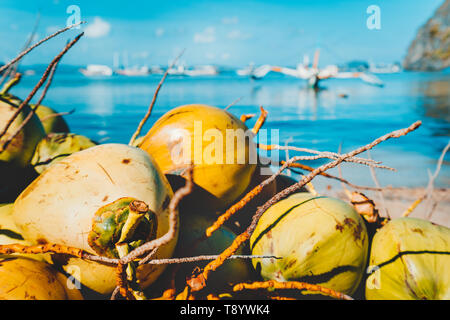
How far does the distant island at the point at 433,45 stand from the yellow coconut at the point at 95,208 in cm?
8894

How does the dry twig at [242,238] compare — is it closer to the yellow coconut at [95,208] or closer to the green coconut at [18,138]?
the yellow coconut at [95,208]

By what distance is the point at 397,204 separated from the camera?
17.2 feet

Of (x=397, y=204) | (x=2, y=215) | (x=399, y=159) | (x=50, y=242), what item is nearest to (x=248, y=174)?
(x=50, y=242)

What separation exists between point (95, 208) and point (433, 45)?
103092mm

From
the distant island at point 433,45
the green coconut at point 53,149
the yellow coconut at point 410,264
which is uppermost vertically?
the distant island at point 433,45

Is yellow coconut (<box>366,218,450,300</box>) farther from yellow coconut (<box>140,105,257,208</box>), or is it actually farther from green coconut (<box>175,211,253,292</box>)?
yellow coconut (<box>140,105,257,208</box>)

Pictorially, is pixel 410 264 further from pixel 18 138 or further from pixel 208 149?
pixel 18 138

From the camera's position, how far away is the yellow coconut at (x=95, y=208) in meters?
0.90

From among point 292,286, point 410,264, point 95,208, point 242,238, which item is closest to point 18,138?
point 95,208

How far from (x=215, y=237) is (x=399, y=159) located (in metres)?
8.48

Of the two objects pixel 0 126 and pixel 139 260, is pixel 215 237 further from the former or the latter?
pixel 0 126

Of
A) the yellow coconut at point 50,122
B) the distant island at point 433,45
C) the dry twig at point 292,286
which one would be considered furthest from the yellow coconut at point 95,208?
the distant island at point 433,45

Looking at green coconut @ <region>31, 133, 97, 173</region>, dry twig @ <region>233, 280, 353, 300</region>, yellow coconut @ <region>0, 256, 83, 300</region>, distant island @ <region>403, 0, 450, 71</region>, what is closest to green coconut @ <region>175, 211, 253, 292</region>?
dry twig @ <region>233, 280, 353, 300</region>

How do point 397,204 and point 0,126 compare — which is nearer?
point 0,126
